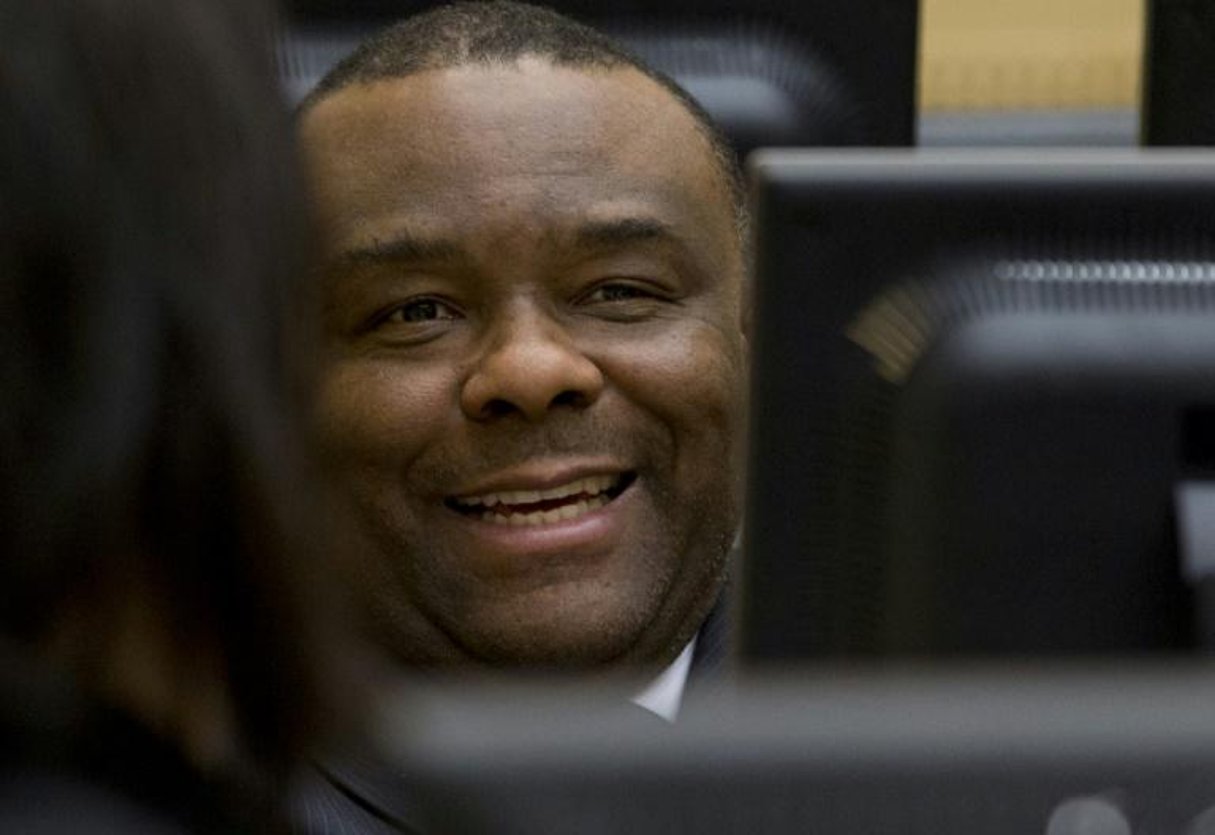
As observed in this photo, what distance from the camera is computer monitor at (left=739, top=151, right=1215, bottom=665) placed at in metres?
1.02

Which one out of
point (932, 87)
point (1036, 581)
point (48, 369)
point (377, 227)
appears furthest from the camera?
point (932, 87)

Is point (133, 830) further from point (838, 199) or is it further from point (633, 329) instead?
point (633, 329)

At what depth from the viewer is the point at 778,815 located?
531 millimetres

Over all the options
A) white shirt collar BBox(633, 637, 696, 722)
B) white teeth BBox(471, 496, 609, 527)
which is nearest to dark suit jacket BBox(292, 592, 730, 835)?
white shirt collar BBox(633, 637, 696, 722)

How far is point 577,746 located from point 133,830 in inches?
5.7

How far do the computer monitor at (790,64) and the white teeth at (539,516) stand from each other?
251 millimetres

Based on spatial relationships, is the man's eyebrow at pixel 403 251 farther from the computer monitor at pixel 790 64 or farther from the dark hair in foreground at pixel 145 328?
the dark hair in foreground at pixel 145 328

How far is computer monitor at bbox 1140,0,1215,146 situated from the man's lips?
390 mm

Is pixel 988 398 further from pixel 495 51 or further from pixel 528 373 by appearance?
pixel 495 51

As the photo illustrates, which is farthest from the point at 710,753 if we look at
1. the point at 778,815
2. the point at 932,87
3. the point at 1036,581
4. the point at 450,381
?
the point at 932,87

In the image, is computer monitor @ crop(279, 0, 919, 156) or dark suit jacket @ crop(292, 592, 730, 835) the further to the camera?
computer monitor @ crop(279, 0, 919, 156)

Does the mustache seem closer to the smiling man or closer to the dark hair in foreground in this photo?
the smiling man

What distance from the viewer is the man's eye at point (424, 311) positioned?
157 cm

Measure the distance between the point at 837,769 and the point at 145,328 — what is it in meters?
0.21
